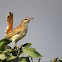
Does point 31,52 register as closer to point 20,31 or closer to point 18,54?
point 18,54

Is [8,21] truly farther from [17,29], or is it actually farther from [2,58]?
[2,58]

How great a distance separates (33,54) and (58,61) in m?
Answer: 0.12

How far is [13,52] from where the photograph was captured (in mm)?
501

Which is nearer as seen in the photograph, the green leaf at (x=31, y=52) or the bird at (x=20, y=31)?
the green leaf at (x=31, y=52)

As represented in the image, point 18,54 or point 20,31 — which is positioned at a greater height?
point 20,31

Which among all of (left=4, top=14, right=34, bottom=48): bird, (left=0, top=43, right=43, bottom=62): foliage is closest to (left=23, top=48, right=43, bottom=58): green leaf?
(left=0, top=43, right=43, bottom=62): foliage

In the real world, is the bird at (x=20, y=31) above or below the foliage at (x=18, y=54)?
above

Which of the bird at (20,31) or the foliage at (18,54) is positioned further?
the bird at (20,31)

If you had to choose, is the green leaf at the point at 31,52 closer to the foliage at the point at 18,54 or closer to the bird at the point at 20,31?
the foliage at the point at 18,54

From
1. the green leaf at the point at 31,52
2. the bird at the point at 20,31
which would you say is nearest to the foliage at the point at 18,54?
the green leaf at the point at 31,52

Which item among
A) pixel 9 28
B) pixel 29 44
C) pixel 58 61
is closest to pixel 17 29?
pixel 9 28

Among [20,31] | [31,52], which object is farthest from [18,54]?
[20,31]

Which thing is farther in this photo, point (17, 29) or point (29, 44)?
point (17, 29)

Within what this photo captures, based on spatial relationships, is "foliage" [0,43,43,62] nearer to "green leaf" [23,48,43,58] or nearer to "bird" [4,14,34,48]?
"green leaf" [23,48,43,58]
